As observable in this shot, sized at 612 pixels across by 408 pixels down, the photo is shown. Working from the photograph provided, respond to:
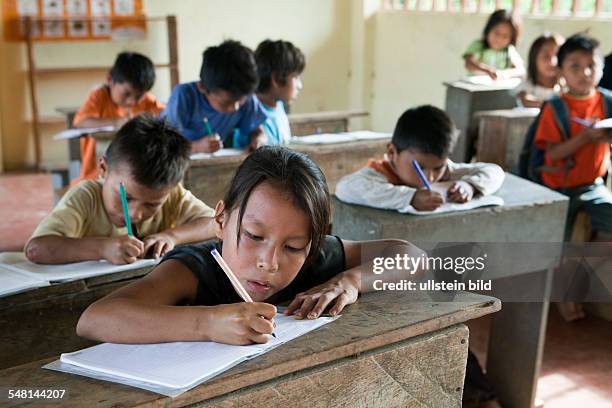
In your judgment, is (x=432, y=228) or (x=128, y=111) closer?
(x=432, y=228)

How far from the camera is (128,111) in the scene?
4188 millimetres

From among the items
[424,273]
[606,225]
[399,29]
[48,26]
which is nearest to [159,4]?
[48,26]

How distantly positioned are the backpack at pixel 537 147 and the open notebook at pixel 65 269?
7.05 feet

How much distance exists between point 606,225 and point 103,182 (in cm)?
222

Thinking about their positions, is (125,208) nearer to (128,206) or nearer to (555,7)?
(128,206)

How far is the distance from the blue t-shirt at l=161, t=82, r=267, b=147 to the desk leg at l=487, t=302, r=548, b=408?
4.91 ft

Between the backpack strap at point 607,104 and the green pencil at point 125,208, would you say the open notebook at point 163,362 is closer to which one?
the green pencil at point 125,208

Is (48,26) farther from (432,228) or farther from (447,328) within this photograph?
(447,328)

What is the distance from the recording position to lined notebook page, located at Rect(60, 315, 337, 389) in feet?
3.30

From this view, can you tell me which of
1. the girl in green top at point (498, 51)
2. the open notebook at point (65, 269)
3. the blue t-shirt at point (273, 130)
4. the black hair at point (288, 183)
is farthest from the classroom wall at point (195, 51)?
the black hair at point (288, 183)

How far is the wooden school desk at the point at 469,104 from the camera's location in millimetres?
4531

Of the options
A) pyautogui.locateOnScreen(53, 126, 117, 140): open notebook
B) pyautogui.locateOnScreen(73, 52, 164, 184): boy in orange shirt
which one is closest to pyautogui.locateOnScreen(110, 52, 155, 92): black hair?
pyautogui.locateOnScreen(73, 52, 164, 184): boy in orange shirt

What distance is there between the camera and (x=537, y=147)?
338cm

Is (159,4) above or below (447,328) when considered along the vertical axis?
above
